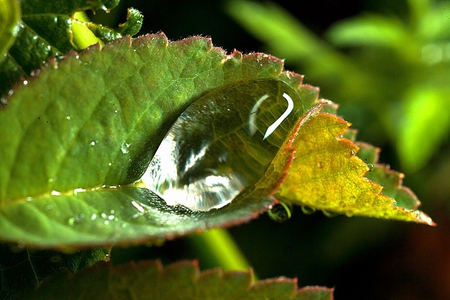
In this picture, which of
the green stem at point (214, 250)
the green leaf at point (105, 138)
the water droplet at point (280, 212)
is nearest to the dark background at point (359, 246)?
the green stem at point (214, 250)

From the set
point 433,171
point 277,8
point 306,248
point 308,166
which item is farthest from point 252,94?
point 277,8

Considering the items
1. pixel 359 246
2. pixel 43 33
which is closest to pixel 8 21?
pixel 43 33

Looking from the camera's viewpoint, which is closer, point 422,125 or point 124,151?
point 124,151

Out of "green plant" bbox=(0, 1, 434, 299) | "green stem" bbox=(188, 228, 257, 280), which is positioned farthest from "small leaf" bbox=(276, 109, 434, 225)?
"green stem" bbox=(188, 228, 257, 280)

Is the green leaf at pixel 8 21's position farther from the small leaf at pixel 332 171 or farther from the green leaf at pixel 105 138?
the small leaf at pixel 332 171

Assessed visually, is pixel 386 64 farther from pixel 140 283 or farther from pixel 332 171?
Answer: pixel 140 283

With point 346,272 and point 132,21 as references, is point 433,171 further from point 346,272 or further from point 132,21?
point 132,21
